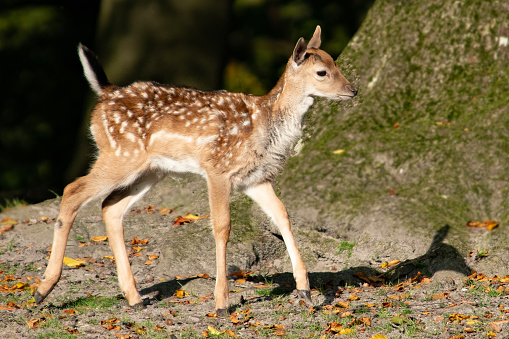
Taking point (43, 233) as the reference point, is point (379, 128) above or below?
above

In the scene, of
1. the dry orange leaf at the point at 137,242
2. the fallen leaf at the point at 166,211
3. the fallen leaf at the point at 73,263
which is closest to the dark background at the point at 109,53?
the fallen leaf at the point at 166,211

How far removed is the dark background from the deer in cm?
444

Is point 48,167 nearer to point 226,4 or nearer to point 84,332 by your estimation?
point 226,4

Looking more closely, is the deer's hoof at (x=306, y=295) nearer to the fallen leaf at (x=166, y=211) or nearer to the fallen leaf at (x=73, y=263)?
the fallen leaf at (x=73, y=263)

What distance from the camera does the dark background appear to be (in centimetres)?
1073

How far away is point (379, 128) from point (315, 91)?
2.25 meters

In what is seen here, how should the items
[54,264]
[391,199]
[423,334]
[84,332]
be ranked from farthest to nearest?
[391,199]
[54,264]
[84,332]
[423,334]

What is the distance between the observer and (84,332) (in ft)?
17.3

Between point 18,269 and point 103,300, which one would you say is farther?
point 18,269

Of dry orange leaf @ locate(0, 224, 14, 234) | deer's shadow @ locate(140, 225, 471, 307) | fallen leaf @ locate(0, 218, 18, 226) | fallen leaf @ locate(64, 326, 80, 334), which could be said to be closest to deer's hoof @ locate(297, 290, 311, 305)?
deer's shadow @ locate(140, 225, 471, 307)

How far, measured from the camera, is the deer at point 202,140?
19.6 ft

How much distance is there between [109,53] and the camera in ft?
35.8

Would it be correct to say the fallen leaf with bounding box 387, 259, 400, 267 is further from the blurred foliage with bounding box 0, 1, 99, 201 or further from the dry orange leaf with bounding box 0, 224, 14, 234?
the blurred foliage with bounding box 0, 1, 99, 201

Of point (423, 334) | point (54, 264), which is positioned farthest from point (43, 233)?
point (423, 334)
